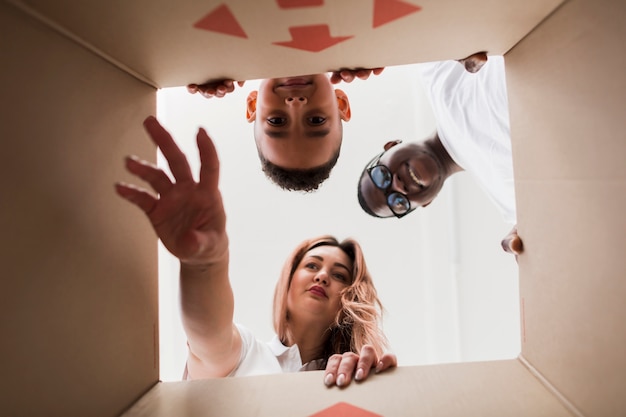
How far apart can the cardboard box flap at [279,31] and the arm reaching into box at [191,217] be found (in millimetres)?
100

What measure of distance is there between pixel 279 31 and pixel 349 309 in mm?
1131

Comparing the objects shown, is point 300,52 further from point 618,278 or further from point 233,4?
point 618,278

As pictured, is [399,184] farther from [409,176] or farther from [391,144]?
[391,144]

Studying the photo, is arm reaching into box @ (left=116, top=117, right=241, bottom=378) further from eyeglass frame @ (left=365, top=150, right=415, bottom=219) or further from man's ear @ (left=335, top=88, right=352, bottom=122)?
eyeglass frame @ (left=365, top=150, right=415, bottom=219)

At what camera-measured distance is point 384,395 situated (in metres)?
0.55

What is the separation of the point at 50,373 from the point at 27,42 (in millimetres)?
297

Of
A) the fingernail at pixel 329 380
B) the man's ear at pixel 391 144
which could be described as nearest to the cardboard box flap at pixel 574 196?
the fingernail at pixel 329 380

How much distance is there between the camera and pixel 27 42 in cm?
40

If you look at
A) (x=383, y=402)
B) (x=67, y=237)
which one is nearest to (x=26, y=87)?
(x=67, y=237)

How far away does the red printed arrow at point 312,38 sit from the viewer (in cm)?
51

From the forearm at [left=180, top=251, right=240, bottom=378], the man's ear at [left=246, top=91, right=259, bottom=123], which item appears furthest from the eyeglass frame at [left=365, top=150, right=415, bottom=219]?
the forearm at [left=180, top=251, right=240, bottom=378]

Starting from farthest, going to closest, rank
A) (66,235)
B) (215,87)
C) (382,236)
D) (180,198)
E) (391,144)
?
(382,236) < (391,144) < (215,87) < (180,198) < (66,235)

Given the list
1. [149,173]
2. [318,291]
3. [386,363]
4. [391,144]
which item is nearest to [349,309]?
[318,291]

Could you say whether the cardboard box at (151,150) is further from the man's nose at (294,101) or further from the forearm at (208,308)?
the man's nose at (294,101)
